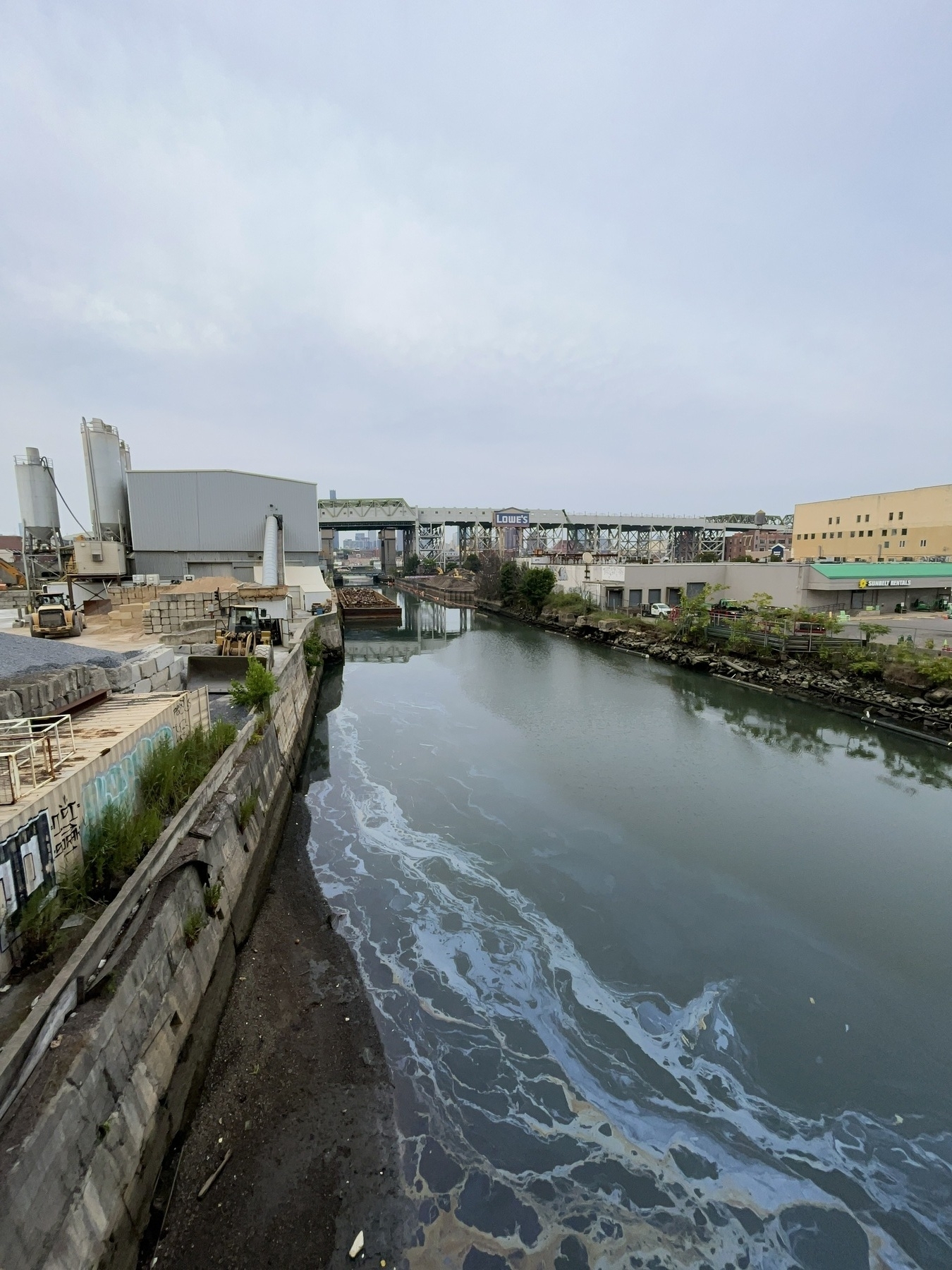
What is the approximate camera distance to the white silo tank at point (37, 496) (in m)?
33.1

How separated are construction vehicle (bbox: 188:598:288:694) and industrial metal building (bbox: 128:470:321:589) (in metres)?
16.6

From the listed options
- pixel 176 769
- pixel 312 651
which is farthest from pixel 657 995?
pixel 312 651

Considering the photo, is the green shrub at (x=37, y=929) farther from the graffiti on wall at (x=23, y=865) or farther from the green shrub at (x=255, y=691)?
the green shrub at (x=255, y=691)

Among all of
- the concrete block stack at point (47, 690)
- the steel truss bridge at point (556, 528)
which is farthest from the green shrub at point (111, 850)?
the steel truss bridge at point (556, 528)

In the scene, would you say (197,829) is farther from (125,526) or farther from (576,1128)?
(125,526)

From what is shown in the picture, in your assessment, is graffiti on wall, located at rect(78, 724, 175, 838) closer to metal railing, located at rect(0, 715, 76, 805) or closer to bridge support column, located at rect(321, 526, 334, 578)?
metal railing, located at rect(0, 715, 76, 805)

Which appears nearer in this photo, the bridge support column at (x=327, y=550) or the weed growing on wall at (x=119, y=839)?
the weed growing on wall at (x=119, y=839)

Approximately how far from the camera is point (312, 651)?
2492 cm

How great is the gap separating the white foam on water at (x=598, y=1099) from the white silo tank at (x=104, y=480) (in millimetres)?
35134

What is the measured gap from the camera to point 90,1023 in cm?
462

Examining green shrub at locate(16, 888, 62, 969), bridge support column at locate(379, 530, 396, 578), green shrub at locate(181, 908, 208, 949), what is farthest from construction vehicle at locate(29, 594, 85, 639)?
bridge support column at locate(379, 530, 396, 578)

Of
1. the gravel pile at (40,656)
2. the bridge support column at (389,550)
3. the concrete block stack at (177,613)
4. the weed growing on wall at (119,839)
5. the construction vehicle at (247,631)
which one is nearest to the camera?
the weed growing on wall at (119,839)

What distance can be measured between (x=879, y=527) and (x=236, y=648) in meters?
47.8

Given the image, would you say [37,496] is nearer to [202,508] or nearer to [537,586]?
[202,508]
